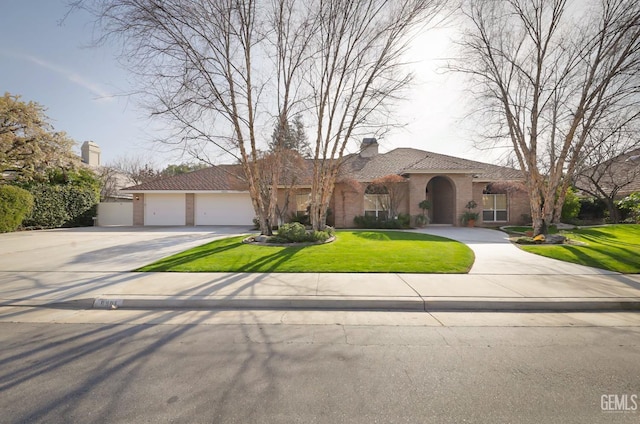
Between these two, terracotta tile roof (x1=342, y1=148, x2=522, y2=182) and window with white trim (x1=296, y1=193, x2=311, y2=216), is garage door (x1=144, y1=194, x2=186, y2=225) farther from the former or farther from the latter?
terracotta tile roof (x1=342, y1=148, x2=522, y2=182)

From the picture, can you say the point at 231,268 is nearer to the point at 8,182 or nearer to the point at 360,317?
the point at 360,317

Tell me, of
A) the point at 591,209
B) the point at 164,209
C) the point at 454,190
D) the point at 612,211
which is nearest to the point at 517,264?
the point at 454,190

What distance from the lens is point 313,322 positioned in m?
4.11

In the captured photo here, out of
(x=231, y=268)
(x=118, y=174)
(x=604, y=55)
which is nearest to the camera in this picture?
(x=231, y=268)

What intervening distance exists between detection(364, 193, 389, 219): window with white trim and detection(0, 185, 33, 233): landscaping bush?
21901mm

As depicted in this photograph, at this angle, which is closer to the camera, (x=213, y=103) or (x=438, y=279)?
(x=438, y=279)

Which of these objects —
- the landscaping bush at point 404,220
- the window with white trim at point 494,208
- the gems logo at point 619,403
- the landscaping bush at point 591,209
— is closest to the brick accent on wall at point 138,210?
the landscaping bush at point 404,220

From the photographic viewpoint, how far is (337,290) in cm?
529

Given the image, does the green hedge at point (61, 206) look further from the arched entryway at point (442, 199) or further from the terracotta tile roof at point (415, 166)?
the arched entryway at point (442, 199)

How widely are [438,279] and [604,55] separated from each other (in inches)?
457

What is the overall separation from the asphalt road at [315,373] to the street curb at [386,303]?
0.76 meters

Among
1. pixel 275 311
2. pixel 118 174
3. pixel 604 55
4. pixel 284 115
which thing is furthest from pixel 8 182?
pixel 604 55

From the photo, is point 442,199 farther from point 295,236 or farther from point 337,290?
point 337,290

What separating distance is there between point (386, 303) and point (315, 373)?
2371mm
